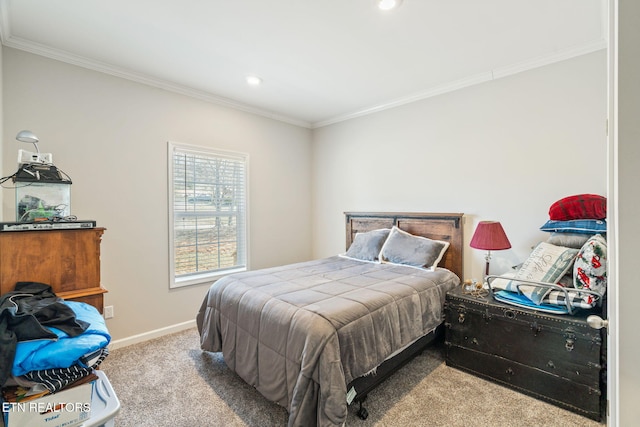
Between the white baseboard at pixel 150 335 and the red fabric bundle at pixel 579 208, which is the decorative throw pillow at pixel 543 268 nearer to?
the red fabric bundle at pixel 579 208

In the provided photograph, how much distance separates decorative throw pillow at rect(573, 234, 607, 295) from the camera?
1893mm

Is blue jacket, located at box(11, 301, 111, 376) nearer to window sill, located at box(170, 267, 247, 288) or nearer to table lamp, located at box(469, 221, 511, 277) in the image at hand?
window sill, located at box(170, 267, 247, 288)

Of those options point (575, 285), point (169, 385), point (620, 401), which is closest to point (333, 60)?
point (575, 285)

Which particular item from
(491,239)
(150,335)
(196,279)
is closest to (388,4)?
(491,239)

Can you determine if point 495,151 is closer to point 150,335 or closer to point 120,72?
point 120,72

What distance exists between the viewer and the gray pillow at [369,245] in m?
3.38

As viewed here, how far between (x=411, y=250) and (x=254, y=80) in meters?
2.42

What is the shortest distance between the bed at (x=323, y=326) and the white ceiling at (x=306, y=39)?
1.59 m

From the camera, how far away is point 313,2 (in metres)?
1.90

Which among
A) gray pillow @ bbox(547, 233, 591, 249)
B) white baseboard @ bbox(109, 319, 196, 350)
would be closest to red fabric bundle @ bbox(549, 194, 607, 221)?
gray pillow @ bbox(547, 233, 591, 249)

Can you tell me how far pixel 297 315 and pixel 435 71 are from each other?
2.61 meters

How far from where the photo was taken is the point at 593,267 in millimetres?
1910

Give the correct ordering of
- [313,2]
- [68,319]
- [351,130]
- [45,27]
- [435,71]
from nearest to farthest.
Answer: [68,319] → [313,2] → [45,27] → [435,71] → [351,130]

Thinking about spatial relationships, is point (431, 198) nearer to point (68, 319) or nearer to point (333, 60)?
point (333, 60)
